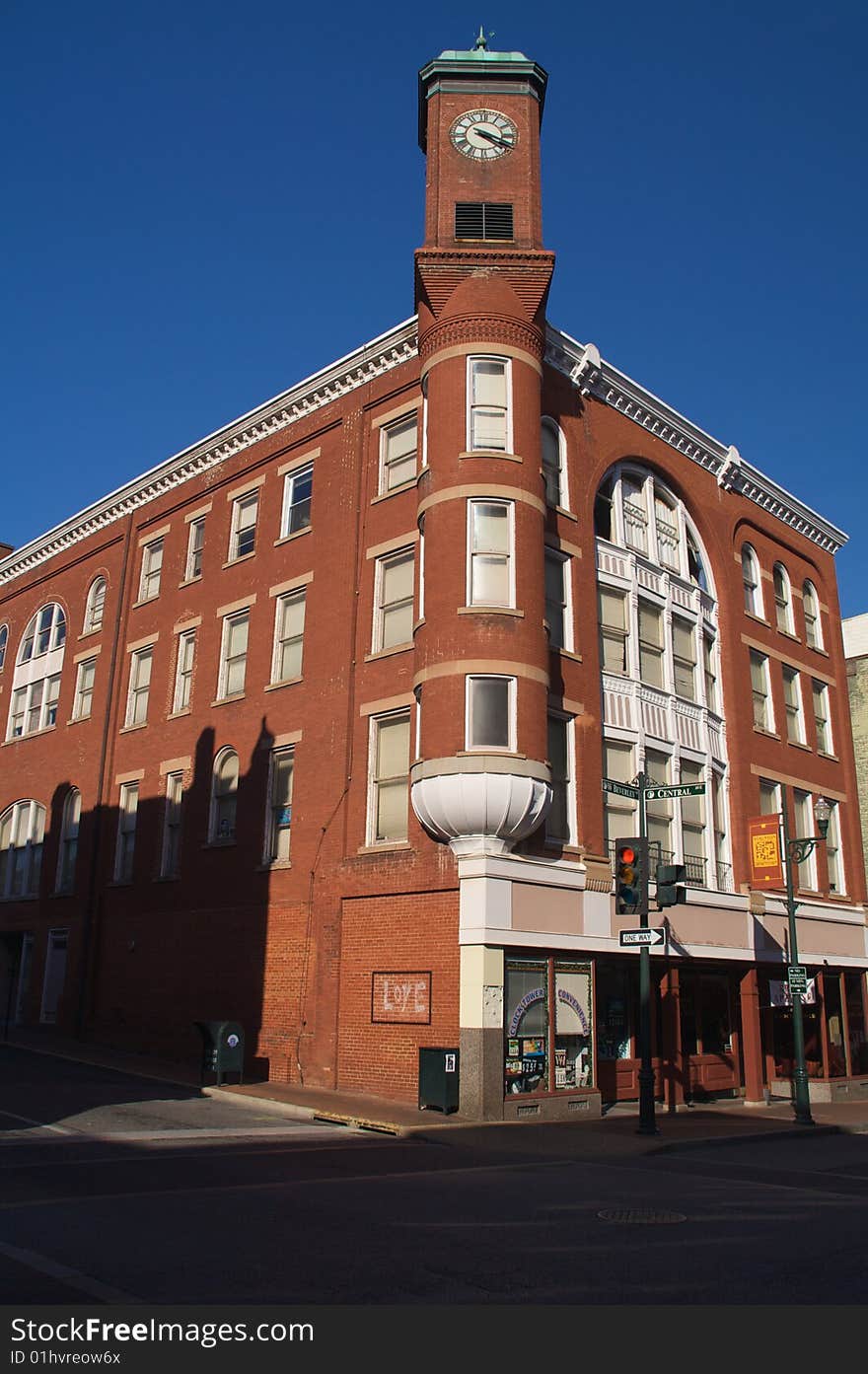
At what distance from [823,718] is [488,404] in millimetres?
17275

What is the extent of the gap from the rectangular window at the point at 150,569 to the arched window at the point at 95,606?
2.25 m

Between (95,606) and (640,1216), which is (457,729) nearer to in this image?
(640,1216)

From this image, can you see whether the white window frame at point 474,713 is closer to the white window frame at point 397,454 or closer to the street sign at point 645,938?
the street sign at point 645,938

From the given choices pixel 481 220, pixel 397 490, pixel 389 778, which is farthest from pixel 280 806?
pixel 481 220

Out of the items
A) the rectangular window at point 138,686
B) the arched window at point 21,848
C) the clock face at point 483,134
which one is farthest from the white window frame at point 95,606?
the clock face at point 483,134

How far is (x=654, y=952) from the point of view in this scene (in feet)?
79.7

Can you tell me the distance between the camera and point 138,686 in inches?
1284

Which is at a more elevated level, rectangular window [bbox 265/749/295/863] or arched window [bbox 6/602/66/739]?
arched window [bbox 6/602/66/739]

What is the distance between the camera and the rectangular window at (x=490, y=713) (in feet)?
69.3

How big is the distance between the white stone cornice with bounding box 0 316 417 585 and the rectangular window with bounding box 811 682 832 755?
1721 cm

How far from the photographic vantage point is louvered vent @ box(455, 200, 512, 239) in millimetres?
25125

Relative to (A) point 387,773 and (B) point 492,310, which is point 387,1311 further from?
(B) point 492,310

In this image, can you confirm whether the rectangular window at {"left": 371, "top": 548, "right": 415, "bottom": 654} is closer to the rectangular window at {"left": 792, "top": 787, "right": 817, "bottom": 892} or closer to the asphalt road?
the asphalt road

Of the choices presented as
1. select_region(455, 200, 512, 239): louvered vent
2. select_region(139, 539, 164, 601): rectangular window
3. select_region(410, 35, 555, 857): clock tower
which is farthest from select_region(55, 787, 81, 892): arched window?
select_region(455, 200, 512, 239): louvered vent
